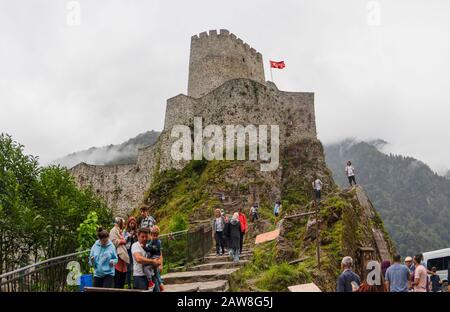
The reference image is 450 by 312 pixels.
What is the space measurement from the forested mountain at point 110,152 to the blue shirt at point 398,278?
117 meters

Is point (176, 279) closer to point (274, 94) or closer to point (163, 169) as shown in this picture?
point (163, 169)

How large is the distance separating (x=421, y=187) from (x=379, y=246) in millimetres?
143254

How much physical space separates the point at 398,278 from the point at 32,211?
62.8ft

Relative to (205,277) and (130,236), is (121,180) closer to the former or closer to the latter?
(205,277)

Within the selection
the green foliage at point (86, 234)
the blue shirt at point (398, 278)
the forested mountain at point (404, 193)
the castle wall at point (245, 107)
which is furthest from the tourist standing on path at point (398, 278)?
the forested mountain at point (404, 193)

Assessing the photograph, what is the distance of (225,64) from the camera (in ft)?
144

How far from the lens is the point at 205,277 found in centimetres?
1296

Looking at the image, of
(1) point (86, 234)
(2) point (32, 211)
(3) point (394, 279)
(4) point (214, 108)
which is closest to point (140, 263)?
(3) point (394, 279)

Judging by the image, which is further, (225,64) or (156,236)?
(225,64)

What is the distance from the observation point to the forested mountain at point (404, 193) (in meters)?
113
